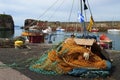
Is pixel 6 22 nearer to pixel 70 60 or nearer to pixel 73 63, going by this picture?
pixel 70 60

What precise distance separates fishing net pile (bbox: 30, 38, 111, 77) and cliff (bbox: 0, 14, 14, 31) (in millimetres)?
98043

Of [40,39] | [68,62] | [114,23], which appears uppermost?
[68,62]

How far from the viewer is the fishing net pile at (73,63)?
440 inches

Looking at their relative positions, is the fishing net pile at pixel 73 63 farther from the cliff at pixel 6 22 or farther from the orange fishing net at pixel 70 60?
the cliff at pixel 6 22

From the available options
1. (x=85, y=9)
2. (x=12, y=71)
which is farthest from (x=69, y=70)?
(x=85, y=9)

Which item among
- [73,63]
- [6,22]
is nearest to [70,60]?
[73,63]

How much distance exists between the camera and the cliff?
10973 cm

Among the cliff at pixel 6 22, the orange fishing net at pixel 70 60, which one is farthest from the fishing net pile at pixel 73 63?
the cliff at pixel 6 22

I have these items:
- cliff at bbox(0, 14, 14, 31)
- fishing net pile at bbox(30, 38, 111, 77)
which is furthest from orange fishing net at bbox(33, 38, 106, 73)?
cliff at bbox(0, 14, 14, 31)

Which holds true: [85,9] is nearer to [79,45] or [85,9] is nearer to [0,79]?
[79,45]

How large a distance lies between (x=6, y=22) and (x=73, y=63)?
100483 millimetres

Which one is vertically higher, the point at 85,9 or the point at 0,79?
the point at 85,9

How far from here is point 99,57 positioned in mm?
12156

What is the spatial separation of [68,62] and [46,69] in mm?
852
